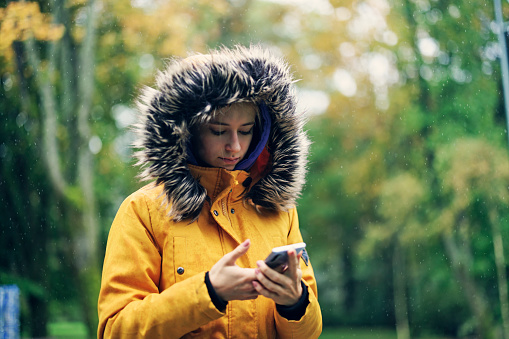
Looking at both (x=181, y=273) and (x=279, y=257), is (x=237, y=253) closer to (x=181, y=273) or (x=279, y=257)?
(x=279, y=257)

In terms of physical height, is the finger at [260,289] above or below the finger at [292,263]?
below

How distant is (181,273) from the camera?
1650mm

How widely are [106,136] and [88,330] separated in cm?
423

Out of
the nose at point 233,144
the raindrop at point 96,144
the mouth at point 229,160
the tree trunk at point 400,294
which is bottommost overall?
the tree trunk at point 400,294

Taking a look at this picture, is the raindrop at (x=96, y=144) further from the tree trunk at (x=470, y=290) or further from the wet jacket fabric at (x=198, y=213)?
the wet jacket fabric at (x=198, y=213)

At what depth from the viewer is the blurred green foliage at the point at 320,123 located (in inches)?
348

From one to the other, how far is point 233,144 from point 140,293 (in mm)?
536

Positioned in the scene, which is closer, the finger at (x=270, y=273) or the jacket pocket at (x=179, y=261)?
the finger at (x=270, y=273)

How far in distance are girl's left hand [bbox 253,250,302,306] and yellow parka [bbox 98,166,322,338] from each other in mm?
133

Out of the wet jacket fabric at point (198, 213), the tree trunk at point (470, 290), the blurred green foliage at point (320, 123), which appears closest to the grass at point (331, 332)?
the blurred green foliage at point (320, 123)

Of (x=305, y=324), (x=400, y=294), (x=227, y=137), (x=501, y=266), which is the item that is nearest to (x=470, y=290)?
(x=501, y=266)

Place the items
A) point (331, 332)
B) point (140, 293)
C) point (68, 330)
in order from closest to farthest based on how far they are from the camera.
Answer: point (140, 293)
point (68, 330)
point (331, 332)

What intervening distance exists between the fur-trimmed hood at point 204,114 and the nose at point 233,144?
0.10 m

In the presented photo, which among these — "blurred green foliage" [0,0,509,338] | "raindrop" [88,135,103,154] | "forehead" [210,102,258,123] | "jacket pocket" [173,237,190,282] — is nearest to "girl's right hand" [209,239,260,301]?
"jacket pocket" [173,237,190,282]
